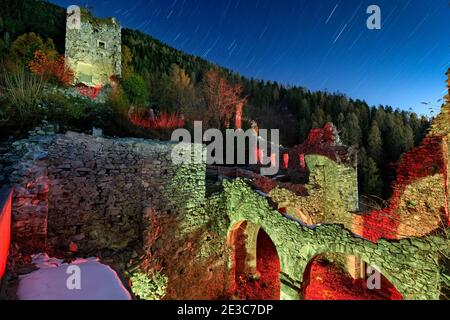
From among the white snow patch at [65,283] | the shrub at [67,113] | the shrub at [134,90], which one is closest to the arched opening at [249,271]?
the white snow patch at [65,283]

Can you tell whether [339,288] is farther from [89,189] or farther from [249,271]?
[89,189]

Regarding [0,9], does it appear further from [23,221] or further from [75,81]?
[23,221]

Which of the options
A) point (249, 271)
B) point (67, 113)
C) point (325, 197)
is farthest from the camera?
point (325, 197)

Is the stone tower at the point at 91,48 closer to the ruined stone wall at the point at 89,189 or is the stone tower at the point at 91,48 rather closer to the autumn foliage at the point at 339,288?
the ruined stone wall at the point at 89,189

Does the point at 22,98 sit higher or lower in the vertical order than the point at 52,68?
lower

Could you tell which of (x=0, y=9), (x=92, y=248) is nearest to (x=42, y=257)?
(x=92, y=248)

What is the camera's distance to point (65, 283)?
3223 mm

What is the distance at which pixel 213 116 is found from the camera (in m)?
20.6

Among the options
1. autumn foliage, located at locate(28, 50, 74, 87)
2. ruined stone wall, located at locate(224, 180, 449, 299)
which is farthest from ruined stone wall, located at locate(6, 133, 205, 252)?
autumn foliage, located at locate(28, 50, 74, 87)

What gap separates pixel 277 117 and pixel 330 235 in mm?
41414

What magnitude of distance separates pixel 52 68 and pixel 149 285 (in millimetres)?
14395

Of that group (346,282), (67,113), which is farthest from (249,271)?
(67,113)

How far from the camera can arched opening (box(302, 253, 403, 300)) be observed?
849 cm
